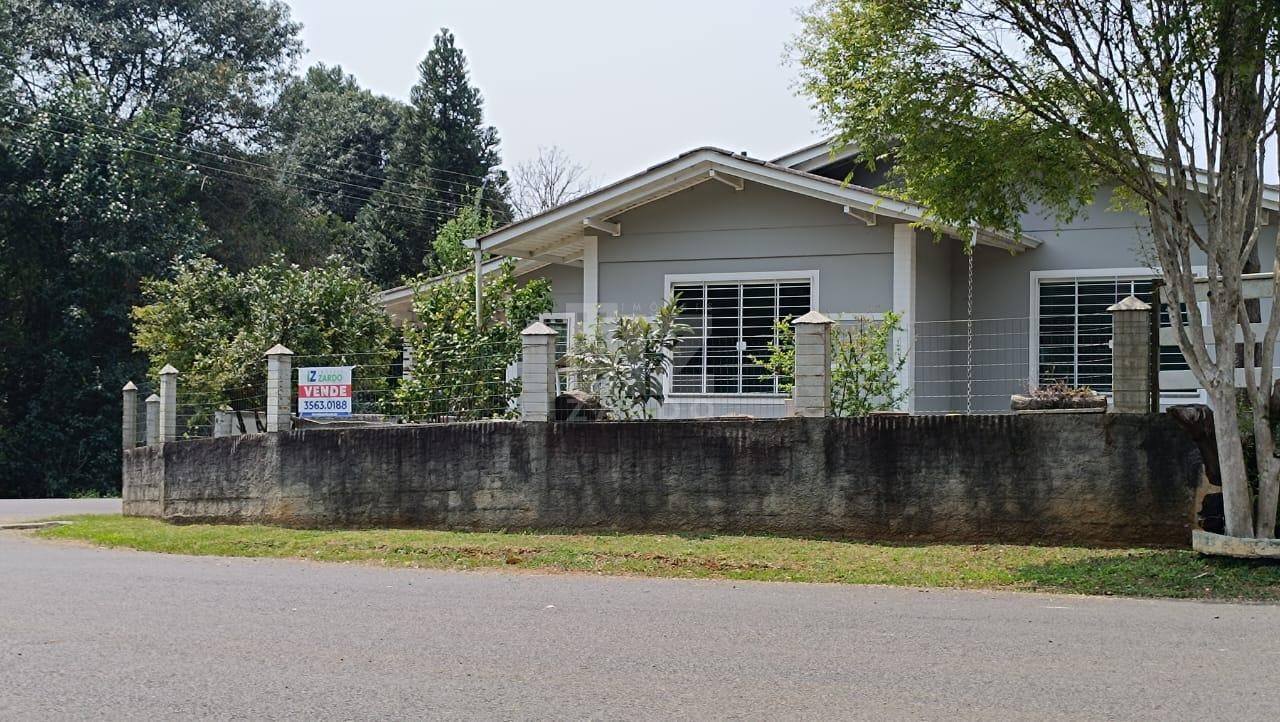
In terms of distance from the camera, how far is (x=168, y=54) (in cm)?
4222

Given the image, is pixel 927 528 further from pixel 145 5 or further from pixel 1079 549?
pixel 145 5

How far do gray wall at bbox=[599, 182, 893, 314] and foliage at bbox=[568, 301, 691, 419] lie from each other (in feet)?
9.15

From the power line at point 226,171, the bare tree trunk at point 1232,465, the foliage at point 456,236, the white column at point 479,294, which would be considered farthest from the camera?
the foliage at point 456,236

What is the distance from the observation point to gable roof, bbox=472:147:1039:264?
53.5 ft

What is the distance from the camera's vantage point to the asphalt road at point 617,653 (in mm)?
6254

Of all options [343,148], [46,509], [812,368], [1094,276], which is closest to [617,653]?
[812,368]

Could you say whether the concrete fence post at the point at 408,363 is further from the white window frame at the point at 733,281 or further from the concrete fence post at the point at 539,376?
the white window frame at the point at 733,281

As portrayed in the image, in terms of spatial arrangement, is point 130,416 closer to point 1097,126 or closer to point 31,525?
point 31,525

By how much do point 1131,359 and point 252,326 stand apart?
15.1 metres

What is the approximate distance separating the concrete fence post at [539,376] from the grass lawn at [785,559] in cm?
138

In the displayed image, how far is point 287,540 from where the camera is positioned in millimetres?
14938

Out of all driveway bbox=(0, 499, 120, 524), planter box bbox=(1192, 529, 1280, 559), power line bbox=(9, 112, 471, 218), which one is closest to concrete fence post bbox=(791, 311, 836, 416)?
planter box bbox=(1192, 529, 1280, 559)

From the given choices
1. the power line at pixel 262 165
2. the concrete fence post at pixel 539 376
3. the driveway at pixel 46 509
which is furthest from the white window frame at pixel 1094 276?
the power line at pixel 262 165

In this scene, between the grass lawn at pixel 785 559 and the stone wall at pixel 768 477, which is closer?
the grass lawn at pixel 785 559
